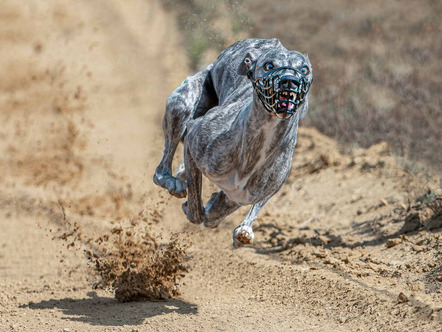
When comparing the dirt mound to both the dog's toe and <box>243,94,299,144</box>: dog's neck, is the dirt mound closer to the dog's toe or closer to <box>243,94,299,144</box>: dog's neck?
the dog's toe

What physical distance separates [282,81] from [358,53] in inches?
437

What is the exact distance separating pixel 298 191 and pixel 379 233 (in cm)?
263

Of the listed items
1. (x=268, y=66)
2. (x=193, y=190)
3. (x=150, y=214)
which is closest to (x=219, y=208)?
(x=193, y=190)

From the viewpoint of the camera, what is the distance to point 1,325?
5.07m

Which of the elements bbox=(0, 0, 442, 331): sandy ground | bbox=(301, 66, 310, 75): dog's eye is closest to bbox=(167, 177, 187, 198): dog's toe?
bbox=(0, 0, 442, 331): sandy ground

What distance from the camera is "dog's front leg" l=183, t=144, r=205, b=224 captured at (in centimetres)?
509

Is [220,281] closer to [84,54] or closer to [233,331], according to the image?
[233,331]

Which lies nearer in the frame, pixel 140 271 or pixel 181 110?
pixel 181 110

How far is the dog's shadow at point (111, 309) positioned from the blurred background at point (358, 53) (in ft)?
13.9

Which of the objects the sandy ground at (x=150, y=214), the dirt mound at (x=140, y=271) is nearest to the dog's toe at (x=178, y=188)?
the sandy ground at (x=150, y=214)

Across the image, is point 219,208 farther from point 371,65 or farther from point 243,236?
point 371,65

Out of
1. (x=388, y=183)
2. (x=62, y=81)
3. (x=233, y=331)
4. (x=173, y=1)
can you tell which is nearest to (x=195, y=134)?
(x=233, y=331)

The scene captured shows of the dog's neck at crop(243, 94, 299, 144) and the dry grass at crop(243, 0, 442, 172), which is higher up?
the dry grass at crop(243, 0, 442, 172)

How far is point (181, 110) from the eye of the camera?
543 cm
